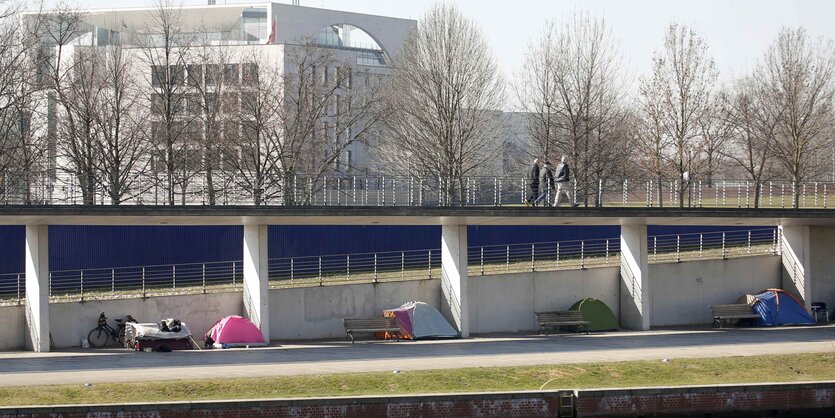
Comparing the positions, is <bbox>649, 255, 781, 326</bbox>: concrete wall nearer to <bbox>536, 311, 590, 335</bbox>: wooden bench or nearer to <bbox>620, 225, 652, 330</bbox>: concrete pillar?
<bbox>620, 225, 652, 330</bbox>: concrete pillar

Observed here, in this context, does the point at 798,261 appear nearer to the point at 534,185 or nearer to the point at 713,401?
the point at 534,185

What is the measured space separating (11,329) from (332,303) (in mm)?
10188

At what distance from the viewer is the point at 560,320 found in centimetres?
4178

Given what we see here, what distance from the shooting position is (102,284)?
4725 centimetres

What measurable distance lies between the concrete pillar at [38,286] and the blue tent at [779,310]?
80.6ft

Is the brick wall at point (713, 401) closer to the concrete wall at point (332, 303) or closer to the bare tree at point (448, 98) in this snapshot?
the concrete wall at point (332, 303)

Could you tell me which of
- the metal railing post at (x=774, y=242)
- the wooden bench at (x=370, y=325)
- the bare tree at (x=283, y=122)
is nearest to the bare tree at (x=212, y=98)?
the bare tree at (x=283, y=122)

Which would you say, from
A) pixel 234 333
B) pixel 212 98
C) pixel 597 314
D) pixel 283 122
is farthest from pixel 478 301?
pixel 212 98

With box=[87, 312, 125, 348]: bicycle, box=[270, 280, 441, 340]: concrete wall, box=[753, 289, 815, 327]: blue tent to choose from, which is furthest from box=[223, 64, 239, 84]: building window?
box=[753, 289, 815, 327]: blue tent

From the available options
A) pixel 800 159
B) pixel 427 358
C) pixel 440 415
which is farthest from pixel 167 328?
pixel 800 159

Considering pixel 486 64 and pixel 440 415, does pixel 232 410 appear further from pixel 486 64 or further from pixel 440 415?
pixel 486 64

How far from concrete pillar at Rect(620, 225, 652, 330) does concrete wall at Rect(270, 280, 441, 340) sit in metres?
6.99

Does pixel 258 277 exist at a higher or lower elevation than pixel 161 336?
higher

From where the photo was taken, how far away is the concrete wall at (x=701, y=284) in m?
45.5
